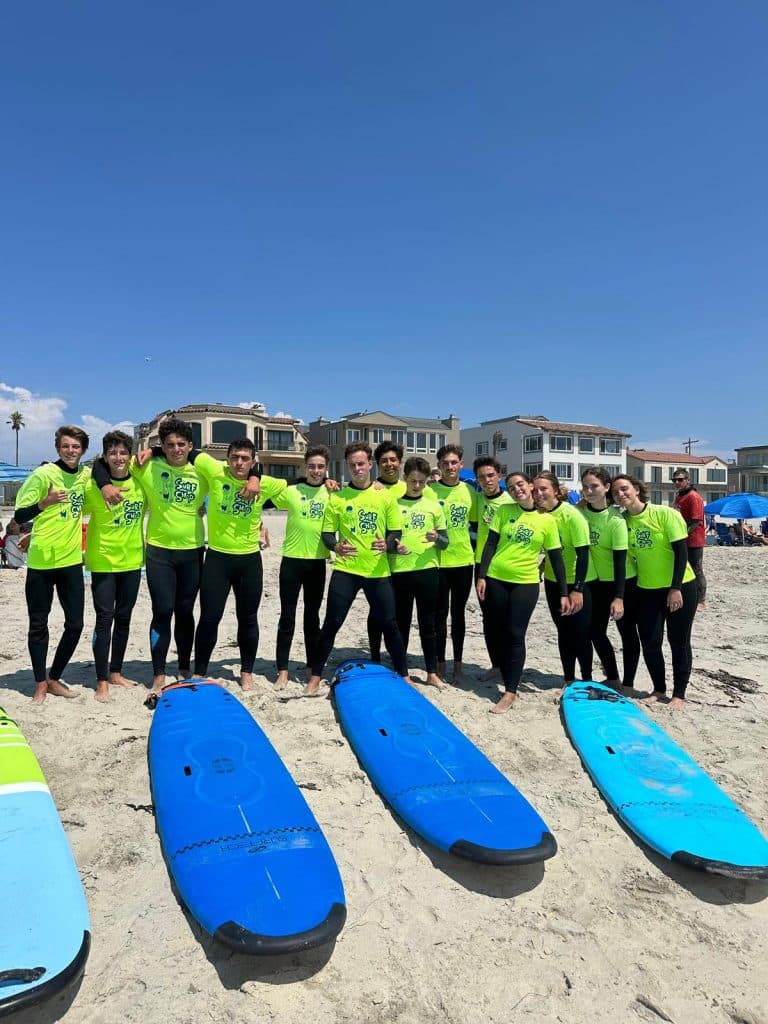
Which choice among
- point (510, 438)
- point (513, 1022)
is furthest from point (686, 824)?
point (510, 438)

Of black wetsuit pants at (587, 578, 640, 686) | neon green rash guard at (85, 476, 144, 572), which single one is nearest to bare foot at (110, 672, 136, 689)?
neon green rash guard at (85, 476, 144, 572)

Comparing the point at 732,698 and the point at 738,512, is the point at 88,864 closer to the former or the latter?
the point at 732,698

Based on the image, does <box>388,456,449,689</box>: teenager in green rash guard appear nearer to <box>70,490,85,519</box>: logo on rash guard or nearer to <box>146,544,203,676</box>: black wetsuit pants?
<box>146,544,203,676</box>: black wetsuit pants

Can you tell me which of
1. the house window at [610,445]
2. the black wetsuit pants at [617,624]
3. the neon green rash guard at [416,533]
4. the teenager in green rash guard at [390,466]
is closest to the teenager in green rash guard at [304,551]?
the teenager in green rash guard at [390,466]

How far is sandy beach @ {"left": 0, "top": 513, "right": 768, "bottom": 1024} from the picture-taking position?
7.58 feet

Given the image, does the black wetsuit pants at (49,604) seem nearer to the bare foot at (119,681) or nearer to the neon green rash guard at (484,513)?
the bare foot at (119,681)

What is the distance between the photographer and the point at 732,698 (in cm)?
561

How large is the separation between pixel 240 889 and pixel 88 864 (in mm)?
938

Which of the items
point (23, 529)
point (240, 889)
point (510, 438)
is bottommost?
point (240, 889)

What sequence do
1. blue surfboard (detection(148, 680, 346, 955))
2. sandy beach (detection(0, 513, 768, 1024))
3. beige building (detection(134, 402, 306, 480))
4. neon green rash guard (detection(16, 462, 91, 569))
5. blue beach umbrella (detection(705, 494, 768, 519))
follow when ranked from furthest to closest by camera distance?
beige building (detection(134, 402, 306, 480))
blue beach umbrella (detection(705, 494, 768, 519))
neon green rash guard (detection(16, 462, 91, 569))
blue surfboard (detection(148, 680, 346, 955))
sandy beach (detection(0, 513, 768, 1024))

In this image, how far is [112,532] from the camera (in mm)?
4977

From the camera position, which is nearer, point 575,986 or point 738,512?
point 575,986

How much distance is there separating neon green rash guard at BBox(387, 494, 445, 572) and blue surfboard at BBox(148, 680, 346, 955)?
1.88 metres

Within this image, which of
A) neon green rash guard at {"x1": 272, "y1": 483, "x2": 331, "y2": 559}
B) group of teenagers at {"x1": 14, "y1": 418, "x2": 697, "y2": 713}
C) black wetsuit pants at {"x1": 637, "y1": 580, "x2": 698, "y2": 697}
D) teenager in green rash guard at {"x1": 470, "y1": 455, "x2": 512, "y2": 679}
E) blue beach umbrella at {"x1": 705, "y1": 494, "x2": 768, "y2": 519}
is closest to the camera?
group of teenagers at {"x1": 14, "y1": 418, "x2": 697, "y2": 713}
